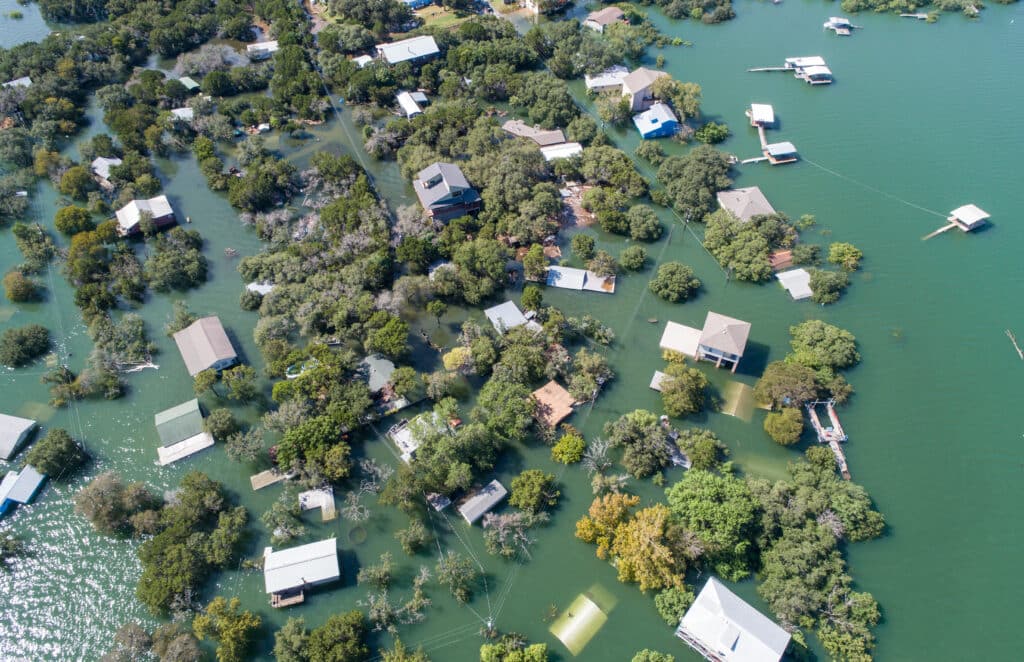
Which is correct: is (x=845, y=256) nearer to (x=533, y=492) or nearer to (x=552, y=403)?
(x=552, y=403)

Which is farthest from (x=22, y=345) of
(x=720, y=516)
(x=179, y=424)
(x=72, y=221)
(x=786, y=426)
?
(x=786, y=426)

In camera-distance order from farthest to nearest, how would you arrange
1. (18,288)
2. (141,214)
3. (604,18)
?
(604,18)
(141,214)
(18,288)

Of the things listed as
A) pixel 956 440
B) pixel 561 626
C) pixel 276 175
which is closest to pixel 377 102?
pixel 276 175

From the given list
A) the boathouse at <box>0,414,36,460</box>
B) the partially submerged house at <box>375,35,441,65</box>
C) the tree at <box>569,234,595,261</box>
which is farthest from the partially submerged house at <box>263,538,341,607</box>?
the partially submerged house at <box>375,35,441,65</box>

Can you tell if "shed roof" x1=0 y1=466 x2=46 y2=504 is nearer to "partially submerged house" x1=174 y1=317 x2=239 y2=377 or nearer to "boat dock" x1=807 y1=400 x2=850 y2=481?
"partially submerged house" x1=174 y1=317 x2=239 y2=377

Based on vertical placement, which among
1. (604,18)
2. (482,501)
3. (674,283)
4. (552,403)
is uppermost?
(604,18)

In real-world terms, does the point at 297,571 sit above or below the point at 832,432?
above

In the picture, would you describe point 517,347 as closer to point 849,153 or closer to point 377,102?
point 377,102
